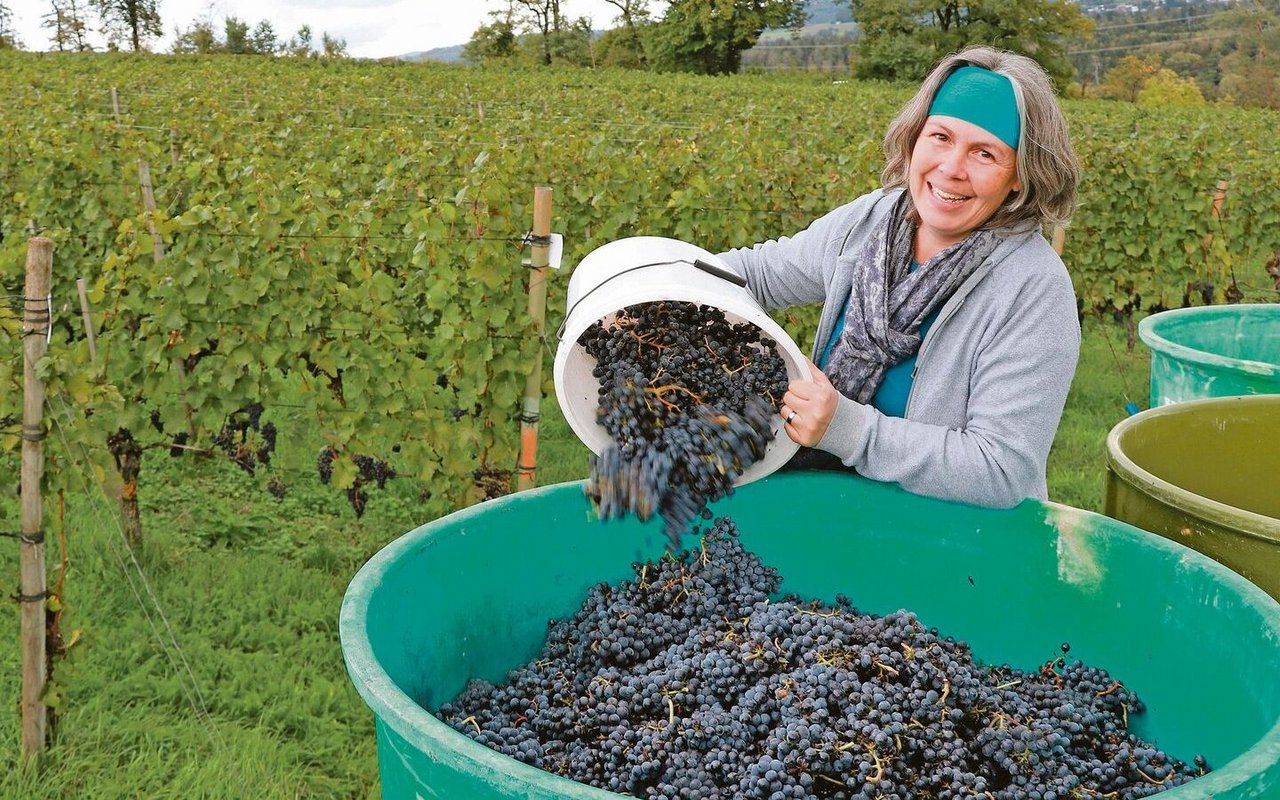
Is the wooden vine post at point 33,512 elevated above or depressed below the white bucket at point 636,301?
below

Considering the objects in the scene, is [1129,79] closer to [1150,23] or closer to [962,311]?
[1150,23]

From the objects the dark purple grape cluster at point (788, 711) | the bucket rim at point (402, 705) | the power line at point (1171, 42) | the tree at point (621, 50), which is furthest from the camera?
the power line at point (1171, 42)

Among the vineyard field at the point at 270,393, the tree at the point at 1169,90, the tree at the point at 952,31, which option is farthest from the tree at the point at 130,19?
the vineyard field at the point at 270,393

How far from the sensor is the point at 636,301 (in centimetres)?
181

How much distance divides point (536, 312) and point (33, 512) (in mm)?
1712

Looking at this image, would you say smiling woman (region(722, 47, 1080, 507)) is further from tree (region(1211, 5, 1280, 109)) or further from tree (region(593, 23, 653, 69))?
tree (region(593, 23, 653, 69))

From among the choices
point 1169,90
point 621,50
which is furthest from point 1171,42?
point 621,50

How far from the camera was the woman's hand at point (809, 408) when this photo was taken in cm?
184

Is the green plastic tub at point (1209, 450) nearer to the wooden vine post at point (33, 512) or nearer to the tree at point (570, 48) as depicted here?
the wooden vine post at point (33, 512)

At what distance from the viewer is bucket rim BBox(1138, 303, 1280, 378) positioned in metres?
2.89

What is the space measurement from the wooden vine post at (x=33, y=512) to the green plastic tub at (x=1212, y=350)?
124 inches

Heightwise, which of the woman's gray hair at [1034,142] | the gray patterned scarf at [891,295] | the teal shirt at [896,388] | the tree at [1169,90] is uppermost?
the tree at [1169,90]

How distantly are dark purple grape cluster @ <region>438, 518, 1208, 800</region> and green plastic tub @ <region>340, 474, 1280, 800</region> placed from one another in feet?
0.21

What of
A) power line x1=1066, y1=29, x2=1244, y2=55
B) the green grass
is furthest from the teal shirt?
power line x1=1066, y1=29, x2=1244, y2=55
